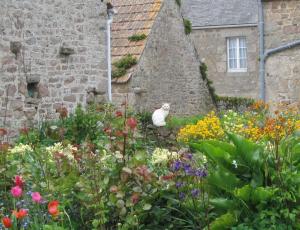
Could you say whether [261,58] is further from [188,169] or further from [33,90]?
[188,169]

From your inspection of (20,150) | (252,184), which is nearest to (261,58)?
(20,150)

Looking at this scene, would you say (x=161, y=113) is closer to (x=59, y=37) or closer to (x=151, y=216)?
(x=59, y=37)

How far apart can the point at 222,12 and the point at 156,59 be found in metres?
10.9

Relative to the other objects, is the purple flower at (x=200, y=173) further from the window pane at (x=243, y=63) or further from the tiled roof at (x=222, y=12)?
the window pane at (x=243, y=63)

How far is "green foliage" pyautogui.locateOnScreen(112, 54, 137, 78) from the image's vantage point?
57.0 feet

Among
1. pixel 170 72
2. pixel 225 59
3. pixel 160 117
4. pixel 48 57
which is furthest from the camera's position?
pixel 225 59

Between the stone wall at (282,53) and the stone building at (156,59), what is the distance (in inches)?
113

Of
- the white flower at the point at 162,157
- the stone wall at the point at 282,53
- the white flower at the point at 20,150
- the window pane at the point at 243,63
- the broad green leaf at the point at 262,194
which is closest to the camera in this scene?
the broad green leaf at the point at 262,194

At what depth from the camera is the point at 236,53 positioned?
2931 centimetres

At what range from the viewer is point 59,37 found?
48.3 ft

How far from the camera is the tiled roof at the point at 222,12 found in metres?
28.5

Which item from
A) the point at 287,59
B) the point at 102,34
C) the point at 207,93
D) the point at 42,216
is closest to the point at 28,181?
the point at 42,216

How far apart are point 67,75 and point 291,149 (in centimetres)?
937

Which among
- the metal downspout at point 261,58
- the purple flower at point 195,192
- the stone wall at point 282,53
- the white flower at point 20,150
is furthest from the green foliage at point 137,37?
the purple flower at point 195,192
